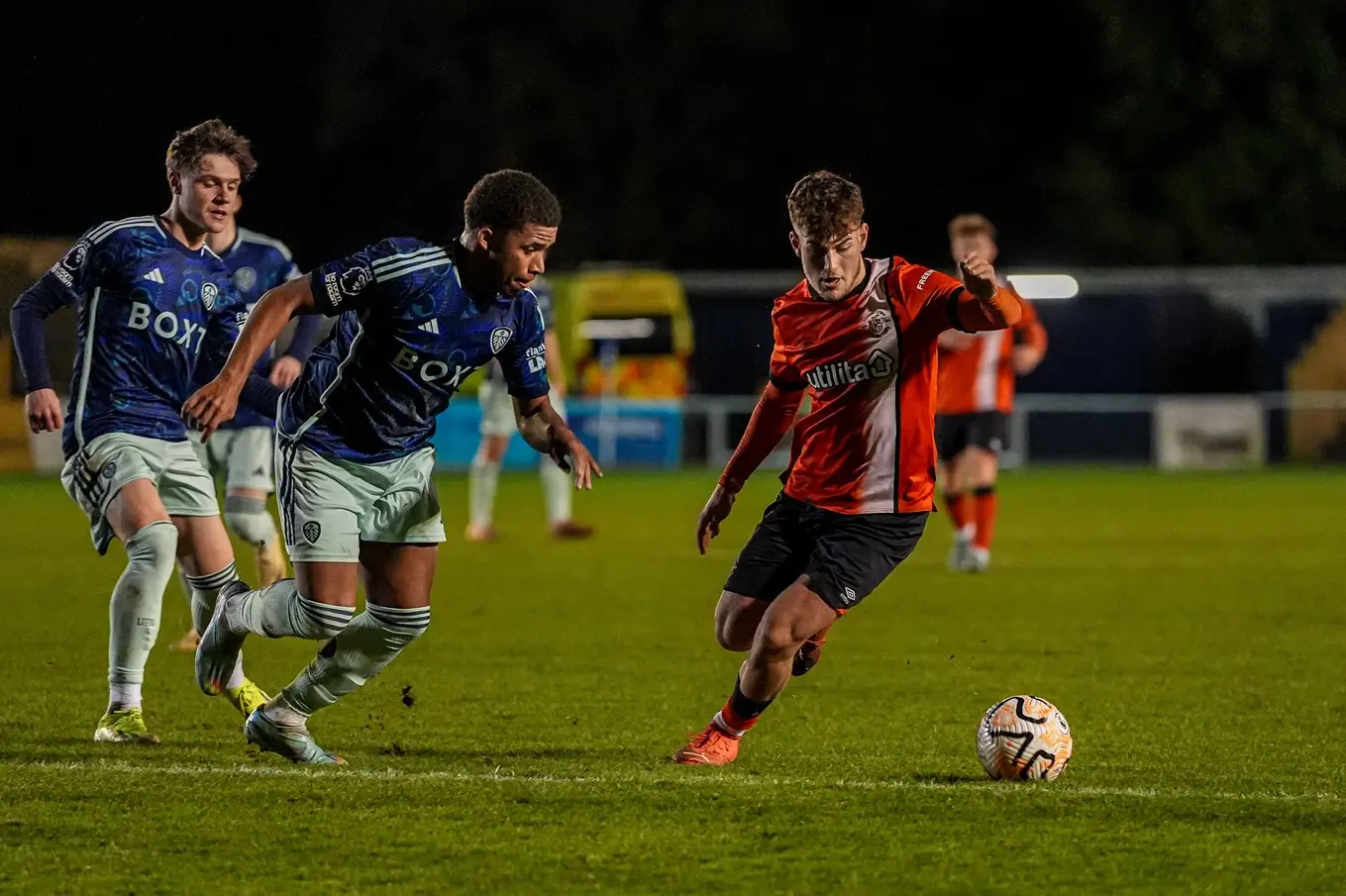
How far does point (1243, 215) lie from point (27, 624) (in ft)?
94.0

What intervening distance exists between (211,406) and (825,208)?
73.2 inches

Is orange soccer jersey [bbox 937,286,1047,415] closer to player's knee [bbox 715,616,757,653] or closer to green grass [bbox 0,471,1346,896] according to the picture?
green grass [bbox 0,471,1346,896]

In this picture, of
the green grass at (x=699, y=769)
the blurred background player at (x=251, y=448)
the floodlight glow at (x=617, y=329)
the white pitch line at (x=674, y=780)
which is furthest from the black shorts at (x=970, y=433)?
the floodlight glow at (x=617, y=329)

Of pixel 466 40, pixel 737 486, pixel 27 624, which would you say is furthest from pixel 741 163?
pixel 737 486

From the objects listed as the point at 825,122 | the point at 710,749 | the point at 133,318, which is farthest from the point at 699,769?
the point at 825,122

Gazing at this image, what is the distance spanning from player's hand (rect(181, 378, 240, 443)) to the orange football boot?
5.94 feet

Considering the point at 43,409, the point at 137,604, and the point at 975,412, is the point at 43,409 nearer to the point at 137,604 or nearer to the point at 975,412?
the point at 137,604

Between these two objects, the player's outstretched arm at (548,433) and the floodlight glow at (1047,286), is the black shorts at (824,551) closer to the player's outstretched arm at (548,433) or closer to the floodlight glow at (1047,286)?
the player's outstretched arm at (548,433)

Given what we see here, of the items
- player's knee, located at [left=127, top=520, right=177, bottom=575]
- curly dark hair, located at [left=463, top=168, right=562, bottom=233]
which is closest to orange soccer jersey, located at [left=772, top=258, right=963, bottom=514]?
curly dark hair, located at [left=463, top=168, right=562, bottom=233]

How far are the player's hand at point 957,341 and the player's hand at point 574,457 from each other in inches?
269

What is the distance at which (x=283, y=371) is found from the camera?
24.4 ft

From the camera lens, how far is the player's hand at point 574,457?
242 inches

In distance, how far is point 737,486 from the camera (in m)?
6.70

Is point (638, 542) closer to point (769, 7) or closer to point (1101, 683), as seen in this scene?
point (1101, 683)
